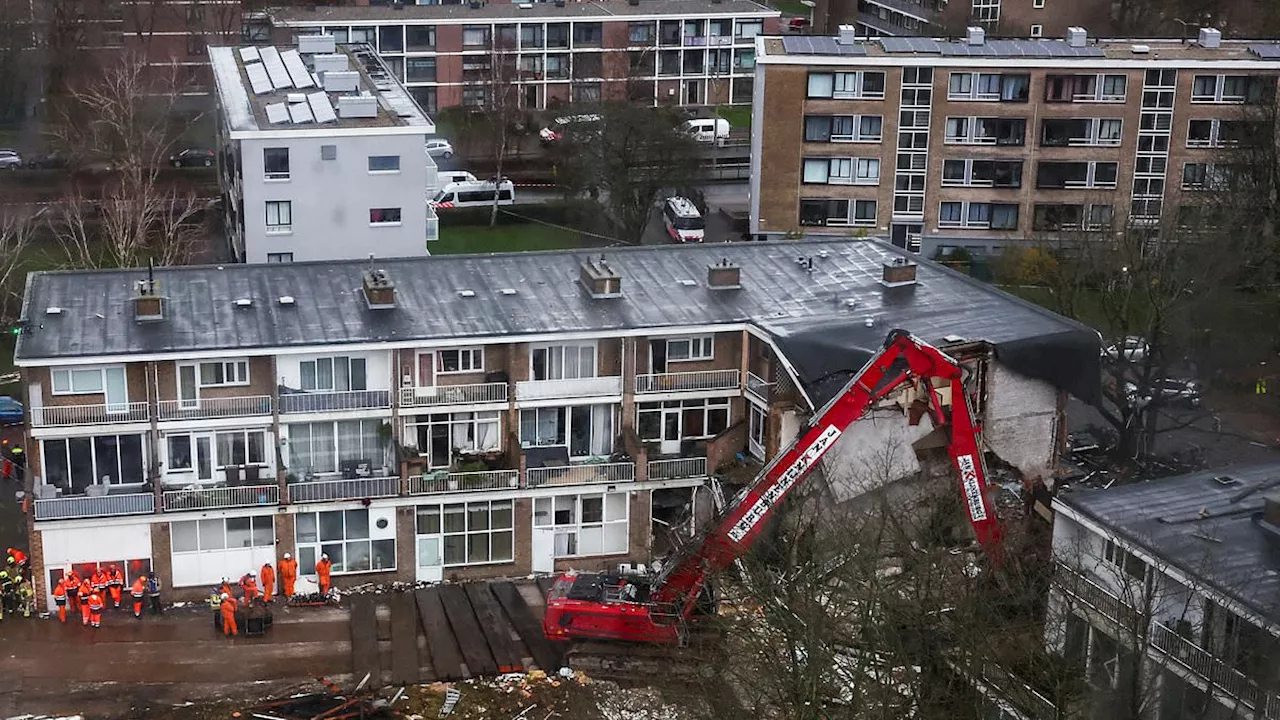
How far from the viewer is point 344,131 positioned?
5341 centimetres

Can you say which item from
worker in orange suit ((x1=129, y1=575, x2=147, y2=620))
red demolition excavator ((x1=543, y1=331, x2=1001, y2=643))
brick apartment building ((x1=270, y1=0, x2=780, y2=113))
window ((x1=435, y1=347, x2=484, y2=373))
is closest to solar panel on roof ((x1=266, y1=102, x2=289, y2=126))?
window ((x1=435, y1=347, x2=484, y2=373))

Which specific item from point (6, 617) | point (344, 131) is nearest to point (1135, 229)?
point (344, 131)

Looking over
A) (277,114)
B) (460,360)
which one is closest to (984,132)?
(277,114)

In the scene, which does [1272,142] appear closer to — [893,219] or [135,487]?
[893,219]

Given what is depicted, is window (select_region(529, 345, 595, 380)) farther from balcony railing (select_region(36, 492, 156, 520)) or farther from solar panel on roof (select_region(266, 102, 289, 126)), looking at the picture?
solar panel on roof (select_region(266, 102, 289, 126))

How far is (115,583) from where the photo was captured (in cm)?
3809

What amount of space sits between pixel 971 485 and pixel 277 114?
A: 27668 mm

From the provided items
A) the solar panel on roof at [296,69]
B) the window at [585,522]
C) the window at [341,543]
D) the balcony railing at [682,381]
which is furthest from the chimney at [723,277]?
the solar panel on roof at [296,69]

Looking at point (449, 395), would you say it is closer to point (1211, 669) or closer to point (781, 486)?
point (781, 486)

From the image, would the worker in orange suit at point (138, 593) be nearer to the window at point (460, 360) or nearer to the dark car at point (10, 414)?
the window at point (460, 360)

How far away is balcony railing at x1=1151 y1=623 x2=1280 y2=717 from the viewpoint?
25.5 meters

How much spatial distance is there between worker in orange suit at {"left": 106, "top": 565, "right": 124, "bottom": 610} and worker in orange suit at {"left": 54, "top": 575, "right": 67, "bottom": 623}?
36.4 inches

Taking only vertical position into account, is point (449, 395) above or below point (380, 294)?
below

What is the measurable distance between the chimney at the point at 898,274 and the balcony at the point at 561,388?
7.57 metres
